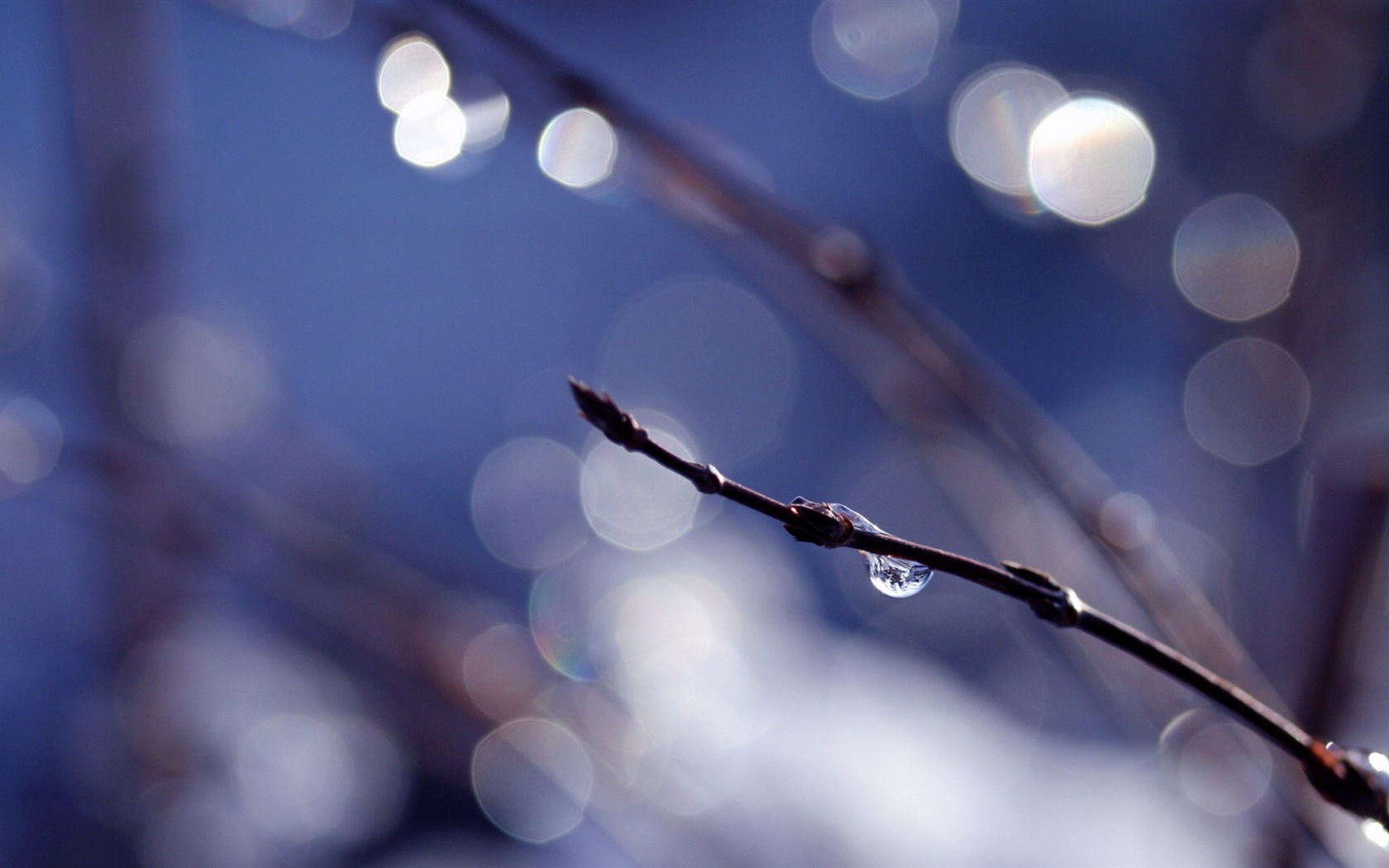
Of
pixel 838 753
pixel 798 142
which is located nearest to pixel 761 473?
pixel 798 142

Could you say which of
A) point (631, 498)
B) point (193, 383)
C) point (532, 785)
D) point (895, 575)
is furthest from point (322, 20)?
point (631, 498)

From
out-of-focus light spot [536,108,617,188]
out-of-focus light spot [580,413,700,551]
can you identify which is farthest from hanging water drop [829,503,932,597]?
out-of-focus light spot [580,413,700,551]

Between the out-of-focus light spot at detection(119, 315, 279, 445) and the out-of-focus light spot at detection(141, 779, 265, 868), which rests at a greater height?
the out-of-focus light spot at detection(119, 315, 279, 445)

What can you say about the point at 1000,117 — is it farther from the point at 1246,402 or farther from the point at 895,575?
the point at 895,575

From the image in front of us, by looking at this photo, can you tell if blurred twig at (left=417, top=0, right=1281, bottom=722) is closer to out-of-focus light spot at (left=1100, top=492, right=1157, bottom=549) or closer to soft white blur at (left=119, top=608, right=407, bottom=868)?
out-of-focus light spot at (left=1100, top=492, right=1157, bottom=549)

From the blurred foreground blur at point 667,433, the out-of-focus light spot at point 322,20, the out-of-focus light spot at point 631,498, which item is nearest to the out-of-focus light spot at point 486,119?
the blurred foreground blur at point 667,433

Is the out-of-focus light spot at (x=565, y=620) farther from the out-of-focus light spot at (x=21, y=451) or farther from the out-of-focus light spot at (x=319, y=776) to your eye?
the out-of-focus light spot at (x=21, y=451)

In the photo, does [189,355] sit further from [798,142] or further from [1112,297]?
[1112,297]
